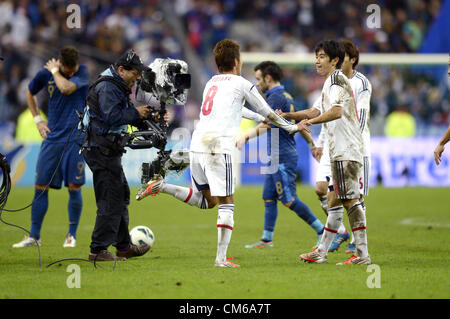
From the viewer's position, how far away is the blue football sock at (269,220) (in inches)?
382

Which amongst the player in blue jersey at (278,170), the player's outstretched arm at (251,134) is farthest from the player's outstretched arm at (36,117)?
the player in blue jersey at (278,170)

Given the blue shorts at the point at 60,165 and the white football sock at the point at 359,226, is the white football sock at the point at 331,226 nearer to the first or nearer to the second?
the white football sock at the point at 359,226

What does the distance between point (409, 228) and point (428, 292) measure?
5.95m

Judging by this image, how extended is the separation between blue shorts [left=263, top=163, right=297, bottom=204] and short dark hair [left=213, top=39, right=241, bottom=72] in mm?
2676

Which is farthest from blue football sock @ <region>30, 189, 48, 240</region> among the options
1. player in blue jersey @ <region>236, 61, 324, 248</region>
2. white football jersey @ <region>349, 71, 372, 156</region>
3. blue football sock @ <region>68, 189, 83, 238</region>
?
white football jersey @ <region>349, 71, 372, 156</region>

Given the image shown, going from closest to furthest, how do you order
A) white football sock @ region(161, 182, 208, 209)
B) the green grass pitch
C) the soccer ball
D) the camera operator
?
1. the green grass pitch
2. the camera operator
3. white football sock @ region(161, 182, 208, 209)
4. the soccer ball

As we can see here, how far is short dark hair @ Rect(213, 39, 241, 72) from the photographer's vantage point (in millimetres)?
7344

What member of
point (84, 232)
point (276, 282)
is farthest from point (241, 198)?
point (276, 282)

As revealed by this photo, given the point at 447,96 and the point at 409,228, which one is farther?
the point at 447,96

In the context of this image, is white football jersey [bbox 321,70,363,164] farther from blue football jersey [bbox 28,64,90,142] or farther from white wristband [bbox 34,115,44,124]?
white wristband [bbox 34,115,44,124]

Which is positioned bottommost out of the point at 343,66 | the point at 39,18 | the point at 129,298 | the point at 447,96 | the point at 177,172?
the point at 129,298

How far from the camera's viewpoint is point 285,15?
28422 millimetres

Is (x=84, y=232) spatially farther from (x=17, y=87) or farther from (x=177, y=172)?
(x=17, y=87)

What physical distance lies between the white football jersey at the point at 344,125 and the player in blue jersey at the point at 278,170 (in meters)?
2.12
